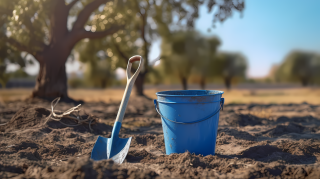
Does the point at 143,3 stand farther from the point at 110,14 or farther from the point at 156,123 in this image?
the point at 156,123

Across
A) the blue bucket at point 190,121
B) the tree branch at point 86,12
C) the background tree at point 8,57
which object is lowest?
the blue bucket at point 190,121

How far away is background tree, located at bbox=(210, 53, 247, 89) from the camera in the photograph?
3134 cm

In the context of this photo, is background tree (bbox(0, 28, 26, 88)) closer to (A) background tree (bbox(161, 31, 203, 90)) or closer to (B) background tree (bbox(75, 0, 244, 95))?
(B) background tree (bbox(75, 0, 244, 95))

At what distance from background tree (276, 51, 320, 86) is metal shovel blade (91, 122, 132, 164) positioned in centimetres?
3842

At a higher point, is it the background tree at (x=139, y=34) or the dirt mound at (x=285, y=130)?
the background tree at (x=139, y=34)

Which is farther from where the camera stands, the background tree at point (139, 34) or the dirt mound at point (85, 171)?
the background tree at point (139, 34)

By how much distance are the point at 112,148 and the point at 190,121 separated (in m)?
1.09

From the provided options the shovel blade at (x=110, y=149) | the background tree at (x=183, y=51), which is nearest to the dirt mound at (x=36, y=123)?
the shovel blade at (x=110, y=149)

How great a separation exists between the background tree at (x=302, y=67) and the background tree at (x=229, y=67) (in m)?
9.09

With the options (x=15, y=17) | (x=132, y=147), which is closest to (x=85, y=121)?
(x=132, y=147)

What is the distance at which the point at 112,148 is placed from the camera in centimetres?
316

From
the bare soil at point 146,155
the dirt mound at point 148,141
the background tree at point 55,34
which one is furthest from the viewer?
the background tree at point 55,34

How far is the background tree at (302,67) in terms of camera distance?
35156 mm

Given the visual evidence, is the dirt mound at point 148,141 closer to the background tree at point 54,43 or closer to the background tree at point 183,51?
the background tree at point 54,43
